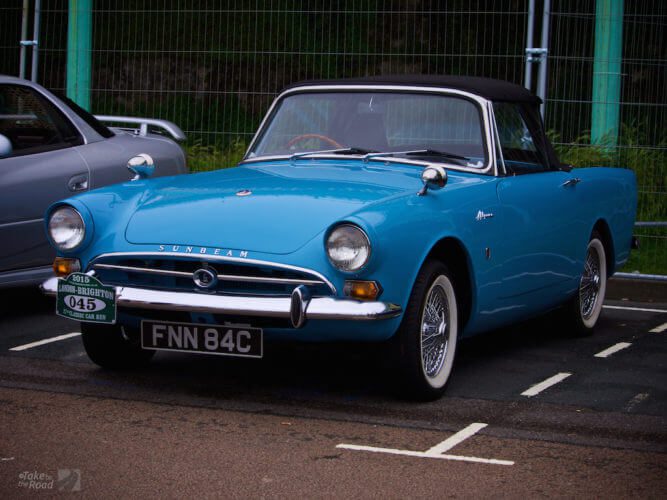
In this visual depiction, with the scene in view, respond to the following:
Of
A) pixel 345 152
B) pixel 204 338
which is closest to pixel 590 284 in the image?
pixel 345 152

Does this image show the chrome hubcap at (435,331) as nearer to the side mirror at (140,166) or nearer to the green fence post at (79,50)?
the side mirror at (140,166)

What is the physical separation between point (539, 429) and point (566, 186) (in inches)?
95.1

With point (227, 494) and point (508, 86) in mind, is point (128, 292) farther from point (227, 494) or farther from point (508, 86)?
point (508, 86)

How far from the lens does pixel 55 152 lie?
838cm

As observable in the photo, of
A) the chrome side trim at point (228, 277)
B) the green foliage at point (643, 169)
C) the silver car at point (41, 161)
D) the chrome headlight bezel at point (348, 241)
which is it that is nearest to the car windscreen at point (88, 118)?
the silver car at point (41, 161)

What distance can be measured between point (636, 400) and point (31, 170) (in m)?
3.97

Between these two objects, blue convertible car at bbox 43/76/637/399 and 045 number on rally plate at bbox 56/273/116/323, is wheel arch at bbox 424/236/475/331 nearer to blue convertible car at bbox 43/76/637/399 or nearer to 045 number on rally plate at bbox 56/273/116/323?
blue convertible car at bbox 43/76/637/399

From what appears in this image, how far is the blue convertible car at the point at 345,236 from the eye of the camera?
572 cm

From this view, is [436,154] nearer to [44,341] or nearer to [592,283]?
[592,283]

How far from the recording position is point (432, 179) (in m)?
6.17

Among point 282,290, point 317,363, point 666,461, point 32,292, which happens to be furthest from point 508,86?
point 32,292

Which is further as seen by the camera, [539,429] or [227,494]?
[539,429]

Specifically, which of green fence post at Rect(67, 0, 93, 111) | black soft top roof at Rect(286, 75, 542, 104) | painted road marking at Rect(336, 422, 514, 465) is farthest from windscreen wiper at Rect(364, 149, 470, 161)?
green fence post at Rect(67, 0, 93, 111)

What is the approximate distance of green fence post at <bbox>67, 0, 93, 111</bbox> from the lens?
41.5 ft
